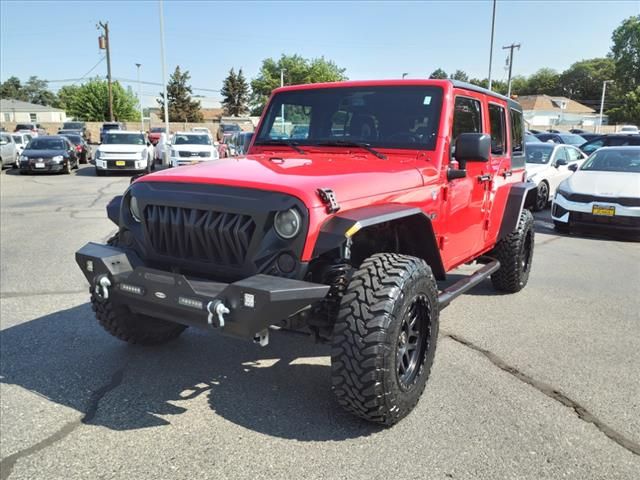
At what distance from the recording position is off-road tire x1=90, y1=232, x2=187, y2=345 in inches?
151

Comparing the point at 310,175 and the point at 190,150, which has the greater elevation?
the point at 310,175

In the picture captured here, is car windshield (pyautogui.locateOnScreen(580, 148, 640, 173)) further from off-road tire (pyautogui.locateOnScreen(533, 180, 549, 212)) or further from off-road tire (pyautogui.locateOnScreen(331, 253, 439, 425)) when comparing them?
off-road tire (pyautogui.locateOnScreen(331, 253, 439, 425))

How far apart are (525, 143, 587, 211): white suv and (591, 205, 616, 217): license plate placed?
251cm

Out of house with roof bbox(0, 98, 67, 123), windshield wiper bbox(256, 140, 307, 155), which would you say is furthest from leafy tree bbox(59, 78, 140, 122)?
windshield wiper bbox(256, 140, 307, 155)

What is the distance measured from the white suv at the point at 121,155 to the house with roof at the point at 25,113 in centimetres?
7492

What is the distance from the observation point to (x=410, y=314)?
321 cm

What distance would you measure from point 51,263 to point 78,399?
3.97 m

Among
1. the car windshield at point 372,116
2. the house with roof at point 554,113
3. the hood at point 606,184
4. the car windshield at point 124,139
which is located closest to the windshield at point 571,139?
the hood at point 606,184

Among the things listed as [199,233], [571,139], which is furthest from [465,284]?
[571,139]

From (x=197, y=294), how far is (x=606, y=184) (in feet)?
28.0

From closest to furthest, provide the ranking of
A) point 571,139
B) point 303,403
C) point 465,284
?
point 303,403 < point 465,284 < point 571,139

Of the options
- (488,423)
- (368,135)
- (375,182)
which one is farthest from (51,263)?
(488,423)

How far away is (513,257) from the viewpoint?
5.55 m

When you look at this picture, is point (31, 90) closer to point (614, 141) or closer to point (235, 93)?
point (235, 93)
